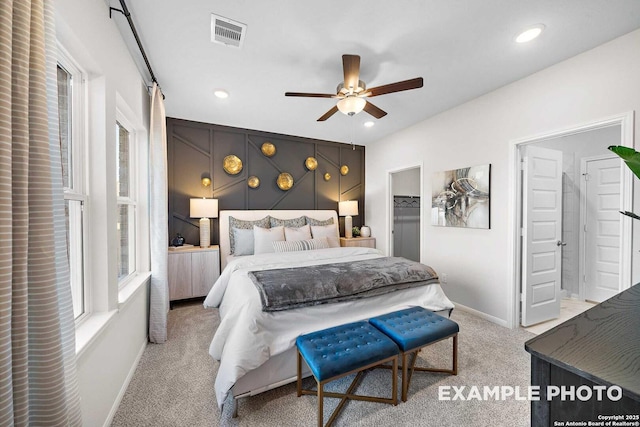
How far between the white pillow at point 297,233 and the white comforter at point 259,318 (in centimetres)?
121

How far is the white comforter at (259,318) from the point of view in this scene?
1.58 m

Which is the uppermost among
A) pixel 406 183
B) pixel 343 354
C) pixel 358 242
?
pixel 406 183

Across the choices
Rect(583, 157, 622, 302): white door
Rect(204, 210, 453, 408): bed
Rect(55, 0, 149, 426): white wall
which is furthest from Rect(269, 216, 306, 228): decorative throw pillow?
Rect(583, 157, 622, 302): white door

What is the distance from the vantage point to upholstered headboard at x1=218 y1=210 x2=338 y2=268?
3842 millimetres

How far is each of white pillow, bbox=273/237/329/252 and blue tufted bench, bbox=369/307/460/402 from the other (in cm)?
173

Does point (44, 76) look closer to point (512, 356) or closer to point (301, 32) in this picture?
point (301, 32)

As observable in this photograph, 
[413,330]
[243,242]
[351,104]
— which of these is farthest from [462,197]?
[243,242]

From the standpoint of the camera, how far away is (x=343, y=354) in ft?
4.98

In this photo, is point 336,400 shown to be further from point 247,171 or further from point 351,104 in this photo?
point 247,171

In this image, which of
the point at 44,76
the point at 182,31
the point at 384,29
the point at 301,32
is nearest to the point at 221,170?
the point at 182,31

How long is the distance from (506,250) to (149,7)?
12.6 ft

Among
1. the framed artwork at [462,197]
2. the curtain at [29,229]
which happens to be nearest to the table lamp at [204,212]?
the curtain at [29,229]

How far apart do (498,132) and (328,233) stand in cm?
262

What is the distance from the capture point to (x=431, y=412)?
63.6 inches
